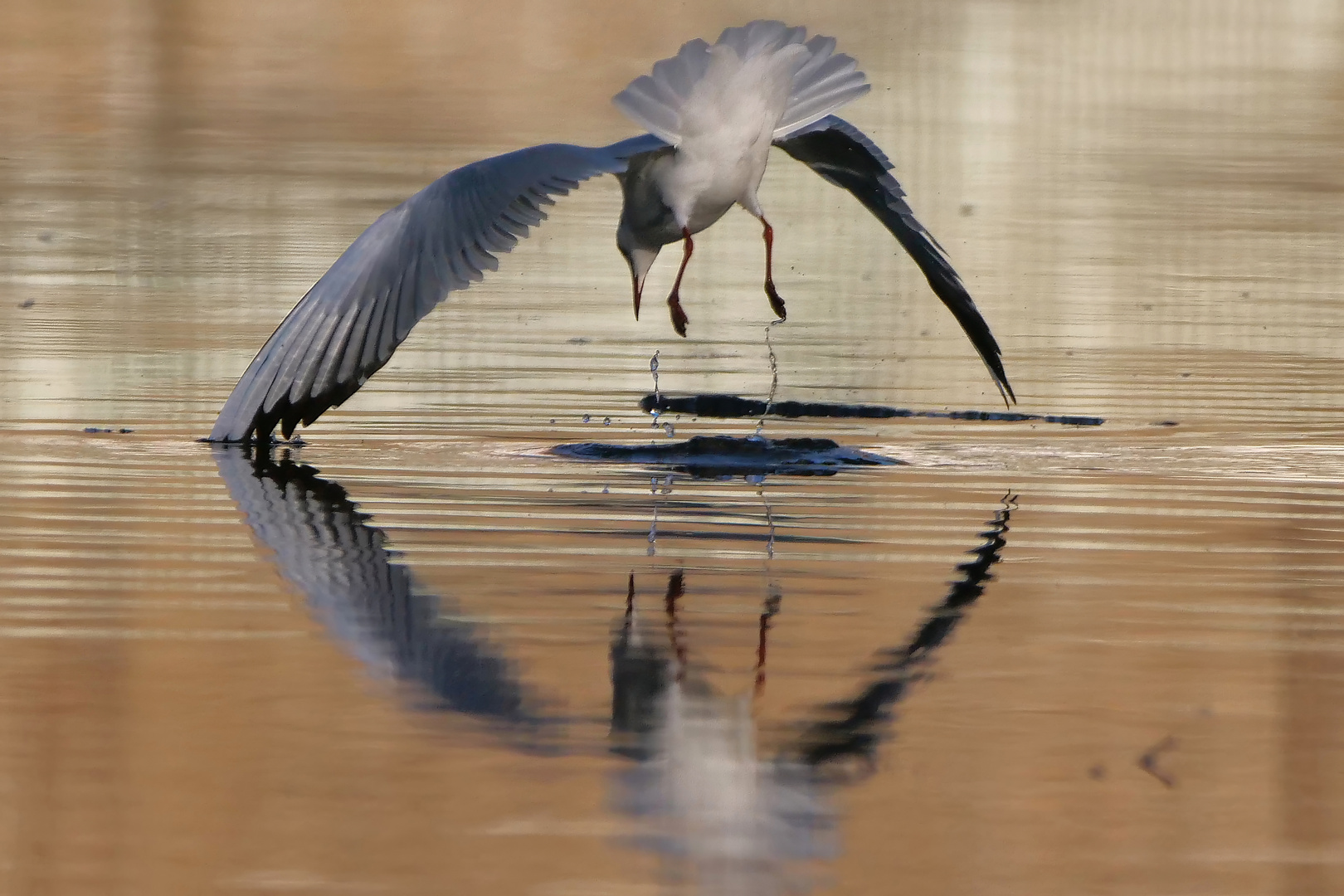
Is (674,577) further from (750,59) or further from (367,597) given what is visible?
(750,59)

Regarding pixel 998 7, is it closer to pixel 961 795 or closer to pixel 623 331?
pixel 623 331

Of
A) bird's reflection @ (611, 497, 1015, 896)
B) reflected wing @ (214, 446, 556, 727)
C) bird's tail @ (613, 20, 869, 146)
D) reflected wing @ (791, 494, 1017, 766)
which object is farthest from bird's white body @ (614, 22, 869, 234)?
bird's reflection @ (611, 497, 1015, 896)

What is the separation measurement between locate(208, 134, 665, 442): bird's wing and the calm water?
0.35 m

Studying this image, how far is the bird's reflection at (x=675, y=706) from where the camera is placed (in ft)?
14.3

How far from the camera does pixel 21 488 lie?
834 centimetres

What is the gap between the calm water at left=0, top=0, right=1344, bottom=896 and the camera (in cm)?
443

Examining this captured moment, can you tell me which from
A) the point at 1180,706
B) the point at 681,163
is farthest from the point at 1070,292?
the point at 1180,706

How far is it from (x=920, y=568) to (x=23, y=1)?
98.8ft

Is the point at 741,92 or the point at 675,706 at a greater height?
the point at 741,92

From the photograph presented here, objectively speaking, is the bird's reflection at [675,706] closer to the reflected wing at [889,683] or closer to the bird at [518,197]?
the reflected wing at [889,683]

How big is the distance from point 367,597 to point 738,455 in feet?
10.5

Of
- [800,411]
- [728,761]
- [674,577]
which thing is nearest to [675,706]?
[728,761]

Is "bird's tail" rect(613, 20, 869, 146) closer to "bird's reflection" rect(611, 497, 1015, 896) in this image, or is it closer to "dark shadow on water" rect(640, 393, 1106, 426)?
"dark shadow on water" rect(640, 393, 1106, 426)

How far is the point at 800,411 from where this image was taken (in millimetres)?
10750
